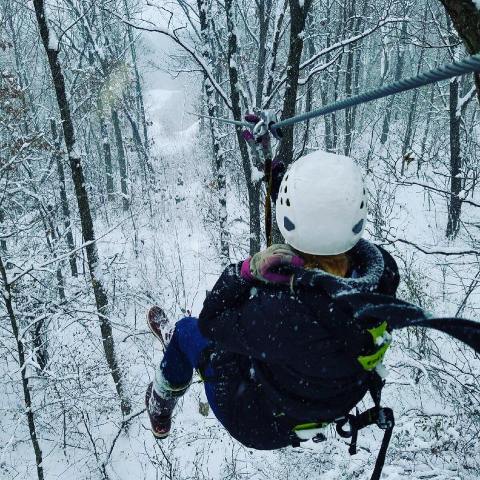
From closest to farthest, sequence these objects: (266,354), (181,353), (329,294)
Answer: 1. (329,294)
2. (266,354)
3. (181,353)

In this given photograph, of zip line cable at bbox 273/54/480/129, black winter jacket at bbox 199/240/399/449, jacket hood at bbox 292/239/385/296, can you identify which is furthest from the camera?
black winter jacket at bbox 199/240/399/449

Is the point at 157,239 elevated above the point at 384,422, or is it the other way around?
the point at 384,422

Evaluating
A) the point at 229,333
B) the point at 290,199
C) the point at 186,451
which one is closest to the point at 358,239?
the point at 290,199

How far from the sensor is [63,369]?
7.14 meters

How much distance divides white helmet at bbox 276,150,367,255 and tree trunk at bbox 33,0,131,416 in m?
4.17

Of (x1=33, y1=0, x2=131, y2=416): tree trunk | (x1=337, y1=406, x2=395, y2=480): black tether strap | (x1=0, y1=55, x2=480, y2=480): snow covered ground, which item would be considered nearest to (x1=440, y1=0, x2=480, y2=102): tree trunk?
(x1=337, y1=406, x2=395, y2=480): black tether strap

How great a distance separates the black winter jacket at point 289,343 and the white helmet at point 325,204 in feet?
0.52

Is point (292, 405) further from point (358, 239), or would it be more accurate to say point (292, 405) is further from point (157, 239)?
point (157, 239)

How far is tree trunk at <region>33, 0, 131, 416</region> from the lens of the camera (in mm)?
5586

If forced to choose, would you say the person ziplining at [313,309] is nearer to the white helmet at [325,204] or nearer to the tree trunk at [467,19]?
the white helmet at [325,204]

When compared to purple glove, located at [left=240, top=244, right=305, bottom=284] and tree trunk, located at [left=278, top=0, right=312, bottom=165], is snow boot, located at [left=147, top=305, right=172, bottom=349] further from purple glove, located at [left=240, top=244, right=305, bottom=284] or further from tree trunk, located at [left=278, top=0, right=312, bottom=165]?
tree trunk, located at [left=278, top=0, right=312, bottom=165]

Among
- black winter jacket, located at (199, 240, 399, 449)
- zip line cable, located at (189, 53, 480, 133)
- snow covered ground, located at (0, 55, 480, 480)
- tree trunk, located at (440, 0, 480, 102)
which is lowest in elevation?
snow covered ground, located at (0, 55, 480, 480)

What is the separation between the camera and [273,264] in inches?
63.2

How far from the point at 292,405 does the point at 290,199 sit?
2.82 ft
